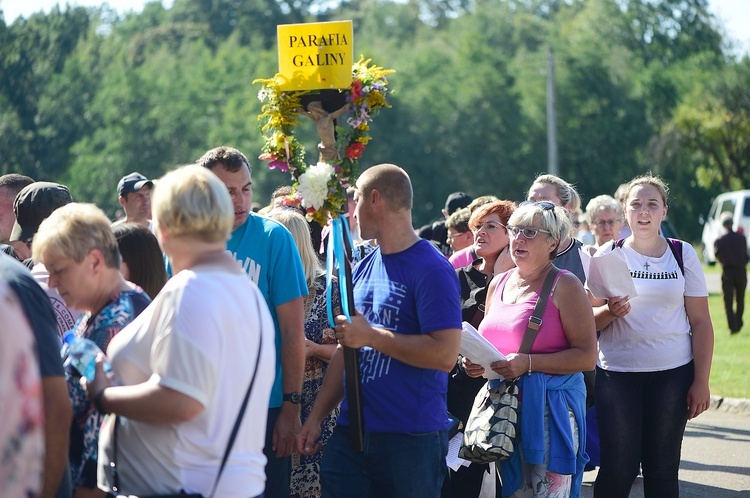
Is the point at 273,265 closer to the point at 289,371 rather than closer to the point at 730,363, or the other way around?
the point at 289,371

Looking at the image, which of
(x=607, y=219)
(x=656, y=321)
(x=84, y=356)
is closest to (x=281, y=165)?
(x=84, y=356)

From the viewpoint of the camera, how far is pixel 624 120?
48469 mm

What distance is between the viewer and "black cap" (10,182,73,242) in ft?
17.7

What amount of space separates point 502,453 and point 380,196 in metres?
1.48

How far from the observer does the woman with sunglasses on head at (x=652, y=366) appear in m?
5.79

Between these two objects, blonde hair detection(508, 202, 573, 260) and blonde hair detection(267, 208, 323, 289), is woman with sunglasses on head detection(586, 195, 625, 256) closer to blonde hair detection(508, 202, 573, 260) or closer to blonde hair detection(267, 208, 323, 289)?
blonde hair detection(508, 202, 573, 260)

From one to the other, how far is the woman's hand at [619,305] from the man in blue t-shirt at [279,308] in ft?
6.13

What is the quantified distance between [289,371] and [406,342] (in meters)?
0.68

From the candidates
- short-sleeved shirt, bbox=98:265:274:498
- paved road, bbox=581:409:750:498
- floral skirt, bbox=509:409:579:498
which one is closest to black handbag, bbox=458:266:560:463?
floral skirt, bbox=509:409:579:498

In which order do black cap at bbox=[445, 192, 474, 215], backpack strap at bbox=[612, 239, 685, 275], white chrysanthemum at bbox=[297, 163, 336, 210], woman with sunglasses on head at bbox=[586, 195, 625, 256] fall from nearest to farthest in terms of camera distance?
white chrysanthemum at bbox=[297, 163, 336, 210] → backpack strap at bbox=[612, 239, 685, 275] → woman with sunglasses on head at bbox=[586, 195, 625, 256] → black cap at bbox=[445, 192, 474, 215]

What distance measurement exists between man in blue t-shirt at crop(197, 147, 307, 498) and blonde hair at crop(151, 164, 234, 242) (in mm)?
1516

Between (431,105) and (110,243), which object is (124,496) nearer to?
(110,243)

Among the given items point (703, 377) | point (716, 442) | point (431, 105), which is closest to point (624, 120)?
point (431, 105)

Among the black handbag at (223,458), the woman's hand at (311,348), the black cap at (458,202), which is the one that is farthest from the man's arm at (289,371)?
the black cap at (458,202)
